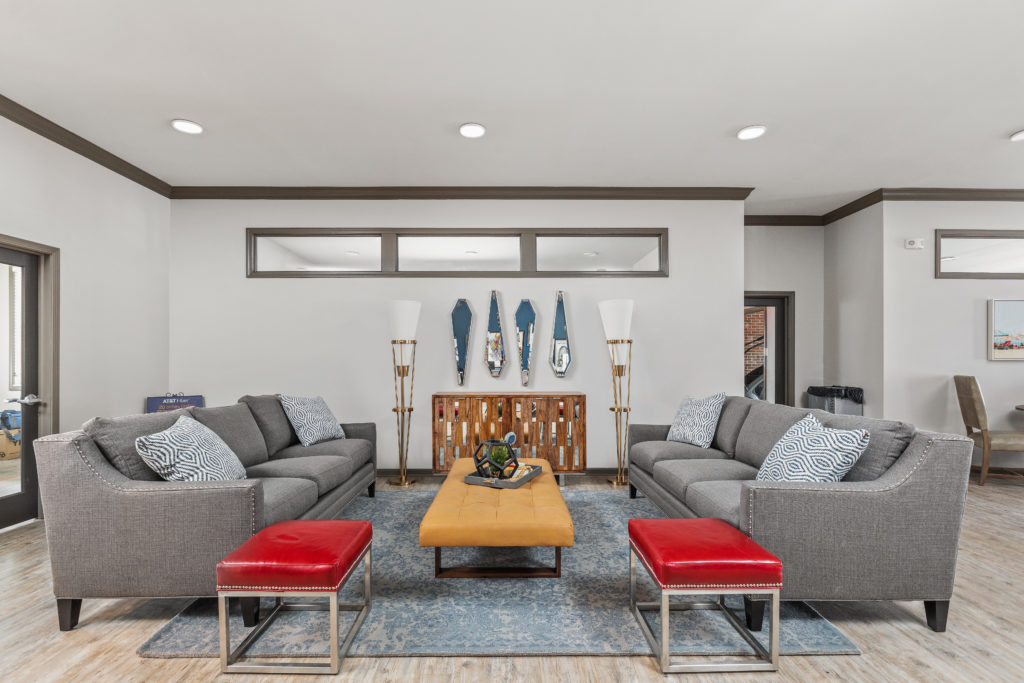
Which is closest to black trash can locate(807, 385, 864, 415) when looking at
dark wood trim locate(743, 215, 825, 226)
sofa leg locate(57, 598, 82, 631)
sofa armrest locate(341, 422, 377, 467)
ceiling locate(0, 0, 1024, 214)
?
dark wood trim locate(743, 215, 825, 226)

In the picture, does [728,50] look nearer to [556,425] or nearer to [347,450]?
[556,425]

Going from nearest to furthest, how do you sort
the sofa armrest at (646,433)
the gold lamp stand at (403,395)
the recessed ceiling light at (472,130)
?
the recessed ceiling light at (472,130) → the sofa armrest at (646,433) → the gold lamp stand at (403,395)

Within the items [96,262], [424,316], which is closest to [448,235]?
[424,316]

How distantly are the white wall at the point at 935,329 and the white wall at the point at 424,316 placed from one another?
1477 mm

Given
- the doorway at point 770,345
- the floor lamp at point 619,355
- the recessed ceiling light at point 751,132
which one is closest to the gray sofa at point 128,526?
the floor lamp at point 619,355

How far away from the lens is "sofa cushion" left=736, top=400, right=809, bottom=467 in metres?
2.90

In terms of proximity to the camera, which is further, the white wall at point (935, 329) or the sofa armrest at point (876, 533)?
the white wall at point (935, 329)

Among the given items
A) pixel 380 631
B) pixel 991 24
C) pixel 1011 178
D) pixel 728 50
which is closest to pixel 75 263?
pixel 380 631

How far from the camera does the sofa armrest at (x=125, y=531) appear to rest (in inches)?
76.9

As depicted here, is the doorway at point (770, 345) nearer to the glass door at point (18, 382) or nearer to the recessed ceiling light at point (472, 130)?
the recessed ceiling light at point (472, 130)

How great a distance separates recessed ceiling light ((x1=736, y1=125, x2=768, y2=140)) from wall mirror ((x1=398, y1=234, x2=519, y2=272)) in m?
2.07

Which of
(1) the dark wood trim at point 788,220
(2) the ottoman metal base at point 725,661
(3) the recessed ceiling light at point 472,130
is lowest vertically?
(2) the ottoman metal base at point 725,661

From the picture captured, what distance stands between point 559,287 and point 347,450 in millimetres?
2381

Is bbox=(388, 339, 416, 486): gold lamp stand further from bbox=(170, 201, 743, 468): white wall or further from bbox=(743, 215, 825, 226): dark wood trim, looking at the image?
bbox=(743, 215, 825, 226): dark wood trim
